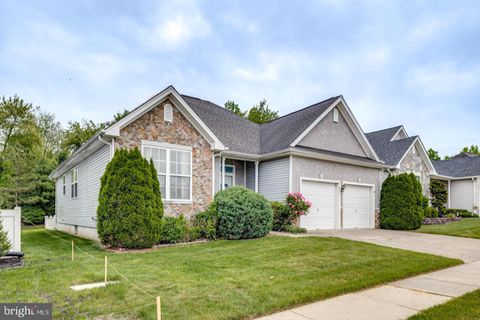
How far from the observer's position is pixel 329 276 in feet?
21.2

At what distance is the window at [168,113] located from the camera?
38.7ft

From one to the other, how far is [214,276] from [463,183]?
2590 cm

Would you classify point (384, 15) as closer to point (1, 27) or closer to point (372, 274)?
Result: point (372, 274)

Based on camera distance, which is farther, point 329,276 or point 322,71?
point 322,71

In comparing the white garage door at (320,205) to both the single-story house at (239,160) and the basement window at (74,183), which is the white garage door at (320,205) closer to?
the single-story house at (239,160)

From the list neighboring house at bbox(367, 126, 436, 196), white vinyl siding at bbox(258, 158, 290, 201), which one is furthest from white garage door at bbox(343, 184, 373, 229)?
white vinyl siding at bbox(258, 158, 290, 201)

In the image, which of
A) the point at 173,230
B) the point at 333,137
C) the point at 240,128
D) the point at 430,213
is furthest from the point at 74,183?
the point at 430,213

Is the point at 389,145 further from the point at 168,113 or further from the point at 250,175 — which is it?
the point at 168,113

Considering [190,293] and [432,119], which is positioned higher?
[432,119]

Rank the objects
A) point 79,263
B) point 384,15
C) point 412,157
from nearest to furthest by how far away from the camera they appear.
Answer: point 79,263 → point 384,15 → point 412,157

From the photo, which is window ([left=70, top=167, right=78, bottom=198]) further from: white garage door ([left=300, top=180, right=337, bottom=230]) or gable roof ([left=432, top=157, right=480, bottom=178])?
gable roof ([left=432, top=157, right=480, bottom=178])

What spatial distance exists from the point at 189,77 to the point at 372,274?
1688 centimetres

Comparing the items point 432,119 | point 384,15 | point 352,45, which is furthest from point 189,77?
point 432,119

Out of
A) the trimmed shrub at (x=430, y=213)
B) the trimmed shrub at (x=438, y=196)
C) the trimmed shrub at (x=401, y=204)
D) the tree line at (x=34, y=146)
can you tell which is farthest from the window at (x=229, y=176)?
the trimmed shrub at (x=438, y=196)
